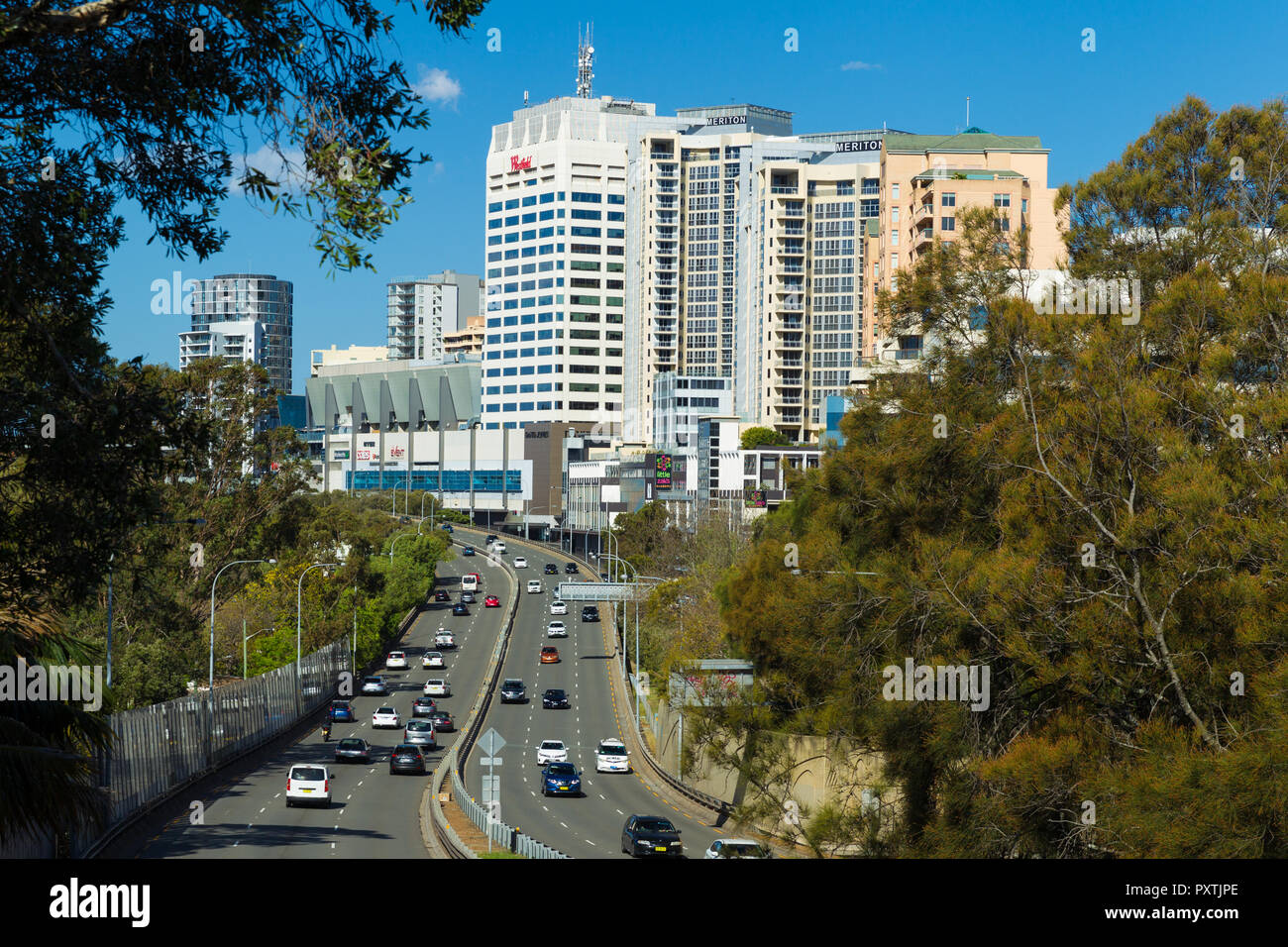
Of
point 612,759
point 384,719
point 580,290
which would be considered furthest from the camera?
point 580,290

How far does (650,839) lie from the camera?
3131 cm

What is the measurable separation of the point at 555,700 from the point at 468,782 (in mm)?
19741

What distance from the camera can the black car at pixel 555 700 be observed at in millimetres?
67000

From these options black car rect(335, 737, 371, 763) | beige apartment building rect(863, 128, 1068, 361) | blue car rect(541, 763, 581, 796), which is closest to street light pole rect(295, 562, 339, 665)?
black car rect(335, 737, 371, 763)

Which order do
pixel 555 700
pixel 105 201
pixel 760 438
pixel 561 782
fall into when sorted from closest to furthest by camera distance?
pixel 105 201, pixel 561 782, pixel 555 700, pixel 760 438

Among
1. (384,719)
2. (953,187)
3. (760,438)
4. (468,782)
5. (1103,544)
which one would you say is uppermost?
(953,187)

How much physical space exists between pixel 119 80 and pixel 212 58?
75 centimetres

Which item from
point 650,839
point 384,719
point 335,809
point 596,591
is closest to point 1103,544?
point 650,839

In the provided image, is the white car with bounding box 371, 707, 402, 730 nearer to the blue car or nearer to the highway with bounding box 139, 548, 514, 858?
the highway with bounding box 139, 548, 514, 858

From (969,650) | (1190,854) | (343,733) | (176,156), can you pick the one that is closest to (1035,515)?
(969,650)

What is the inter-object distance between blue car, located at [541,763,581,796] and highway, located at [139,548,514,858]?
13.4 ft

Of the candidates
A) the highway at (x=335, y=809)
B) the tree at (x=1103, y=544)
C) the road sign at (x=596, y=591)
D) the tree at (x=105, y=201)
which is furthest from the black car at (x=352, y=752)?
the tree at (x=105, y=201)

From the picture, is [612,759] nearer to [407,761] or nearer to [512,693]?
[407,761]

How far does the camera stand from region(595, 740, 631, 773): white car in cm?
5184
